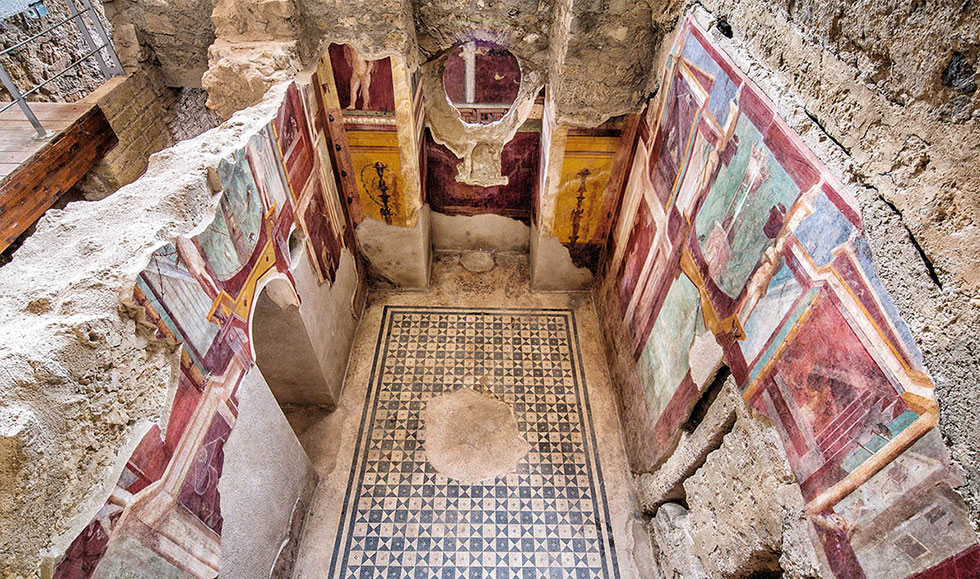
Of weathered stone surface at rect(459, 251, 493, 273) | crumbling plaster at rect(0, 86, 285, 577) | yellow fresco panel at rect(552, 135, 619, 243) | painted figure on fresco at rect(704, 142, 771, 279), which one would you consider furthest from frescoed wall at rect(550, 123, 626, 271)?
crumbling plaster at rect(0, 86, 285, 577)

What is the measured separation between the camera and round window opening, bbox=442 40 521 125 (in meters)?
7.21

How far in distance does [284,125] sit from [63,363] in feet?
6.36

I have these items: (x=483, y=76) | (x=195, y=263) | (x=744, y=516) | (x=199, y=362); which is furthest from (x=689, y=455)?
(x=483, y=76)

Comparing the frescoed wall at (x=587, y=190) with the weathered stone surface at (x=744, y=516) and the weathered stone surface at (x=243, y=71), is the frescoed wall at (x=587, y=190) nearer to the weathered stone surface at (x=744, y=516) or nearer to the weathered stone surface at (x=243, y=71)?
the weathered stone surface at (x=243, y=71)

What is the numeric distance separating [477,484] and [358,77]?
304 cm

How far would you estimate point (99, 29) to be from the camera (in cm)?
353

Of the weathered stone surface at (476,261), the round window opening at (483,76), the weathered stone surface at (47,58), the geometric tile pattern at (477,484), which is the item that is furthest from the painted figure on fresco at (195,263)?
the round window opening at (483,76)

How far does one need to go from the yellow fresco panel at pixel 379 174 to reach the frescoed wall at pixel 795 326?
6.84 ft

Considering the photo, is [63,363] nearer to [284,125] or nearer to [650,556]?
[284,125]

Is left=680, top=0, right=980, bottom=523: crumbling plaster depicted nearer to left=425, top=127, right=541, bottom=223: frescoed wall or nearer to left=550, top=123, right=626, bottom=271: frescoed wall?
left=550, top=123, right=626, bottom=271: frescoed wall

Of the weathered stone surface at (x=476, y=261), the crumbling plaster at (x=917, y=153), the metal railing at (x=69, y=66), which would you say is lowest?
the weathered stone surface at (x=476, y=261)

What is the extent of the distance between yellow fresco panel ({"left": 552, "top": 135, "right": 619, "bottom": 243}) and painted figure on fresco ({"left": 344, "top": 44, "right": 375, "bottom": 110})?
61.3 inches

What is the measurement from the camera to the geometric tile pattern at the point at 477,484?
317 cm

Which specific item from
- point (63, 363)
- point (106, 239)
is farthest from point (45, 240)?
point (63, 363)
